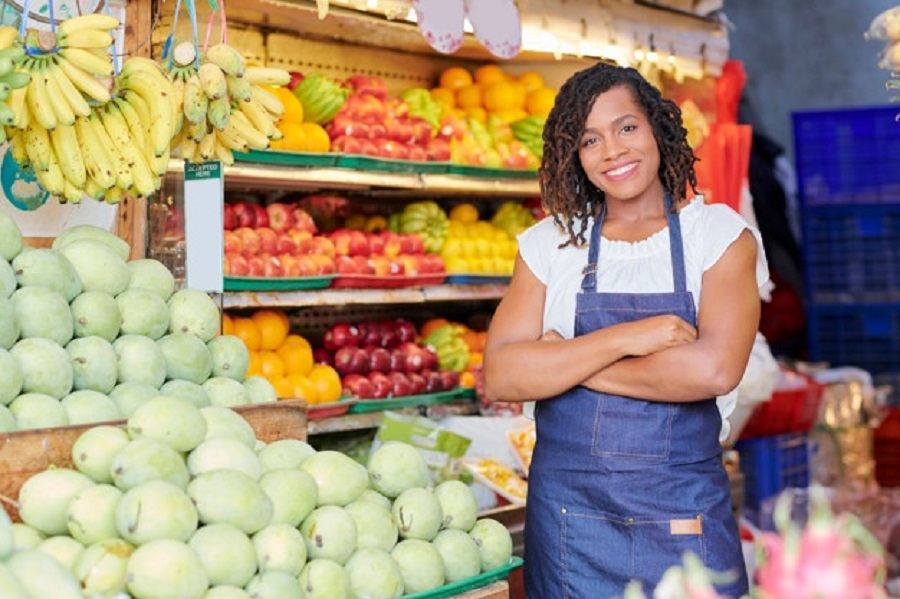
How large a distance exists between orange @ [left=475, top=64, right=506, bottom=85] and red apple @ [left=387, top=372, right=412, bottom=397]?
5.05ft

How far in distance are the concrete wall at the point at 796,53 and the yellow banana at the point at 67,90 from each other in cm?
761

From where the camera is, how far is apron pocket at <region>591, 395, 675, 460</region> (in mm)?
2846

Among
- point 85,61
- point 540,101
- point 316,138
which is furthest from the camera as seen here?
point 540,101

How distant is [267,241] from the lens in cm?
453

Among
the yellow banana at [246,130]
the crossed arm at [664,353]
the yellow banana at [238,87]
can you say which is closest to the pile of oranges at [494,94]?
the yellow banana at [246,130]

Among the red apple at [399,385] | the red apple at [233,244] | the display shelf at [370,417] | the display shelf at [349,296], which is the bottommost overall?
the display shelf at [370,417]

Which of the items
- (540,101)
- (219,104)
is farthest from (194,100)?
(540,101)

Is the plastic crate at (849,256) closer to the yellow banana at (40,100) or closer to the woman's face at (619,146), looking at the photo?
the woman's face at (619,146)

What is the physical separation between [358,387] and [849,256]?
398 cm

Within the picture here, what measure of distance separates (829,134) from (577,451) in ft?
17.3

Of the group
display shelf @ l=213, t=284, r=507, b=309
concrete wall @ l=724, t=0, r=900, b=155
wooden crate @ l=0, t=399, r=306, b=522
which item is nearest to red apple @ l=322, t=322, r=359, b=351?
display shelf @ l=213, t=284, r=507, b=309

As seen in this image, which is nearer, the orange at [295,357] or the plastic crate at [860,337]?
the orange at [295,357]

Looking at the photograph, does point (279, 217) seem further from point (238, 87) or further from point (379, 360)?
point (238, 87)

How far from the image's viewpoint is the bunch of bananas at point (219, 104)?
3031 mm
